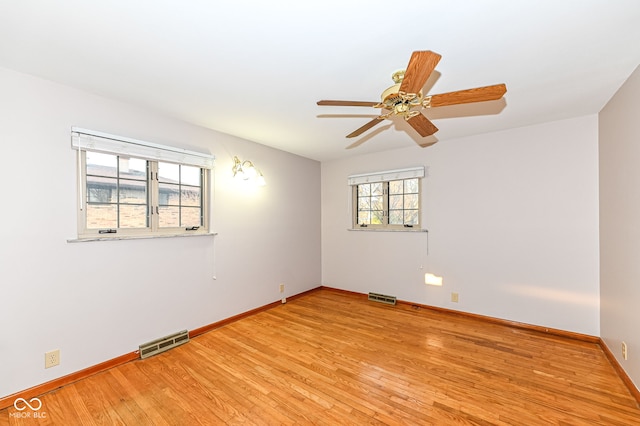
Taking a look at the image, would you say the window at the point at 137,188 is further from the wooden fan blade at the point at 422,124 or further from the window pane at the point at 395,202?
the window pane at the point at 395,202

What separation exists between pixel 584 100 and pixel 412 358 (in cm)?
297

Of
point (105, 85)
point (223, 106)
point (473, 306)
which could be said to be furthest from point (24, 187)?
point (473, 306)

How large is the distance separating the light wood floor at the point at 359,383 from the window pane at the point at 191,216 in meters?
1.32

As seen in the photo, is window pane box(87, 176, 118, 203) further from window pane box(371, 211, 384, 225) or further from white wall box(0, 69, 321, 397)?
window pane box(371, 211, 384, 225)

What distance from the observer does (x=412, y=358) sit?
102 inches

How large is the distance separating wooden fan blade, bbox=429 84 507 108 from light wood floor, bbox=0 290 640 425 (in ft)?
6.96

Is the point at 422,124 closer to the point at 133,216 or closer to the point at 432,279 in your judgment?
the point at 432,279

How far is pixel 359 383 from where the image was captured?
2.20 meters

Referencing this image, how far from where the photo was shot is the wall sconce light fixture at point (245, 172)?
3.54 metres

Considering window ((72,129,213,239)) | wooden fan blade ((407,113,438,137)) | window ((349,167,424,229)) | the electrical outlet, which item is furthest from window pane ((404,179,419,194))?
the electrical outlet

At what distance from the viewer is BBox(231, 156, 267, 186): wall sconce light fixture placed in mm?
3535

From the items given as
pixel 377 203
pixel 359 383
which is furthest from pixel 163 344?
pixel 377 203

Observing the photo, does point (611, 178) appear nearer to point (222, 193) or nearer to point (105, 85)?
point (222, 193)

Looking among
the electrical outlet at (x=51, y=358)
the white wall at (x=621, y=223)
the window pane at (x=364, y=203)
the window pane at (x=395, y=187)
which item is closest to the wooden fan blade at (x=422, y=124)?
the white wall at (x=621, y=223)
